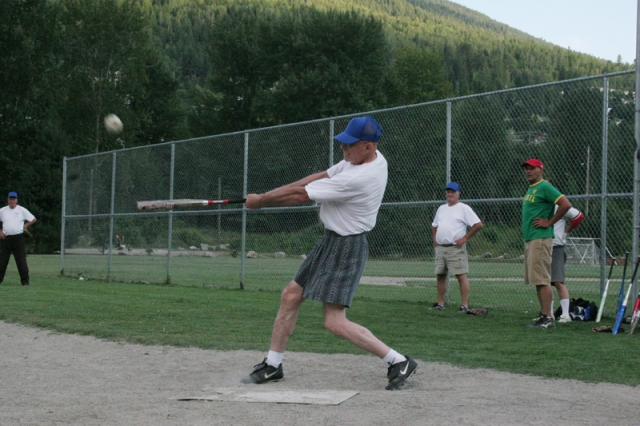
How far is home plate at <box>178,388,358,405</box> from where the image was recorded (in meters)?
4.95

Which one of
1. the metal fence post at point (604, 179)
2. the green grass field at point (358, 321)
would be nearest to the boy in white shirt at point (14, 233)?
the green grass field at point (358, 321)

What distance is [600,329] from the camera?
350 inches

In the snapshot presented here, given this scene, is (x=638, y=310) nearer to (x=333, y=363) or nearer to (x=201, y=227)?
(x=333, y=363)

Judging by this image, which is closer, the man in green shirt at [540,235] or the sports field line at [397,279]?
the man in green shirt at [540,235]

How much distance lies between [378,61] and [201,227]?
33.3m

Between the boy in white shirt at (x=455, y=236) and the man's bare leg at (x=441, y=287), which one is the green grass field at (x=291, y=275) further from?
the boy in white shirt at (x=455, y=236)

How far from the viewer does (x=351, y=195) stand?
543 cm

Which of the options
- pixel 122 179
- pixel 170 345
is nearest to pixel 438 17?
pixel 122 179

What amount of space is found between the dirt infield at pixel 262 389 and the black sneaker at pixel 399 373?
0.07 m

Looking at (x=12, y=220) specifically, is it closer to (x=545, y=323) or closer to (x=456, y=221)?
(x=456, y=221)

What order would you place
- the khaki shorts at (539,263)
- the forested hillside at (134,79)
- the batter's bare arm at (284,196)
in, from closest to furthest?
the batter's bare arm at (284,196) → the khaki shorts at (539,263) → the forested hillside at (134,79)

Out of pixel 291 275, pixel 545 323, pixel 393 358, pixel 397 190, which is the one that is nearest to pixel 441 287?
pixel 397 190

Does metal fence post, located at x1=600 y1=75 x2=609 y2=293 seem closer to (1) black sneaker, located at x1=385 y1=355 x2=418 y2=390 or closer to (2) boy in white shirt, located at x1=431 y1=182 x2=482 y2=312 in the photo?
(2) boy in white shirt, located at x1=431 y1=182 x2=482 y2=312

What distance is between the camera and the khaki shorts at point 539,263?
911cm
